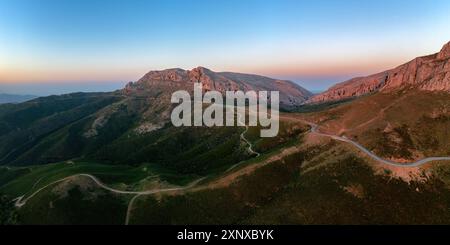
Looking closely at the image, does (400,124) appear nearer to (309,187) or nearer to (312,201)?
(309,187)

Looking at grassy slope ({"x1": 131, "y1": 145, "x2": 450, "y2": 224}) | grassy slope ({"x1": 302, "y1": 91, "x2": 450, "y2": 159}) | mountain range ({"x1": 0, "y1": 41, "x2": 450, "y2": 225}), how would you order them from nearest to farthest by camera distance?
grassy slope ({"x1": 131, "y1": 145, "x2": 450, "y2": 224}) → mountain range ({"x1": 0, "y1": 41, "x2": 450, "y2": 225}) → grassy slope ({"x1": 302, "y1": 91, "x2": 450, "y2": 159})

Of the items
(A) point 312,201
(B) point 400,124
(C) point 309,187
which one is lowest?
(A) point 312,201

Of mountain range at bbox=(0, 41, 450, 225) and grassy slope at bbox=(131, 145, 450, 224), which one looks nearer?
grassy slope at bbox=(131, 145, 450, 224)

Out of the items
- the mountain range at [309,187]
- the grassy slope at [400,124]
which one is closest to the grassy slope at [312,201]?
the mountain range at [309,187]

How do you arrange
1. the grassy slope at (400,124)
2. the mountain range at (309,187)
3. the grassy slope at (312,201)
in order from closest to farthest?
the grassy slope at (312,201) → the mountain range at (309,187) → the grassy slope at (400,124)

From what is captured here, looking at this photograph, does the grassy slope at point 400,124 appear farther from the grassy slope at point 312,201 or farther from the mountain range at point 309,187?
the grassy slope at point 312,201

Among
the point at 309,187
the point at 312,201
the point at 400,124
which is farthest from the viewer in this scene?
the point at 400,124

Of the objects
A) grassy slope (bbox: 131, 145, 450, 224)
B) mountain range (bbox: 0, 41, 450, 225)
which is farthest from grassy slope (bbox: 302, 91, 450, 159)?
grassy slope (bbox: 131, 145, 450, 224)

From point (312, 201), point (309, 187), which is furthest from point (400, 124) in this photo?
point (312, 201)

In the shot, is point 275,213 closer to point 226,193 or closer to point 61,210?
point 226,193

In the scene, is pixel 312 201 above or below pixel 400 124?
below

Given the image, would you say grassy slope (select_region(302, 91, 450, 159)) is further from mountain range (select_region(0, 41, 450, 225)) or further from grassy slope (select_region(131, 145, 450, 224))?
grassy slope (select_region(131, 145, 450, 224))

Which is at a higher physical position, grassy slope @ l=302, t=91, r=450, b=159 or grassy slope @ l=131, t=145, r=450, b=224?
grassy slope @ l=302, t=91, r=450, b=159
